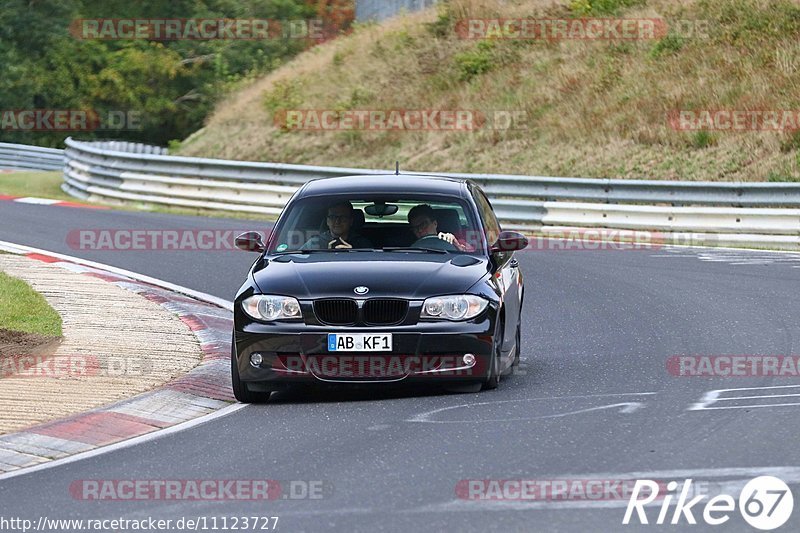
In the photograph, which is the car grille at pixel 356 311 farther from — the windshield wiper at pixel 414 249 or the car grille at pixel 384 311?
the windshield wiper at pixel 414 249

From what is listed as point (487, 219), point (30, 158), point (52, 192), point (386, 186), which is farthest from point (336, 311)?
point (30, 158)

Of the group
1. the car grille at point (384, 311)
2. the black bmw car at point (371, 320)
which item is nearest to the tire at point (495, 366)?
the black bmw car at point (371, 320)

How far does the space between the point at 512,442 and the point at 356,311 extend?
6.46 feet

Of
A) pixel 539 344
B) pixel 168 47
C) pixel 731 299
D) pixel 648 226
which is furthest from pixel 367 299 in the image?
pixel 168 47

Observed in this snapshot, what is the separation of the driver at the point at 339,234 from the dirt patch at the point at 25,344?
Answer: 2542 millimetres

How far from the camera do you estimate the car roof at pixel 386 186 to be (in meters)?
11.8

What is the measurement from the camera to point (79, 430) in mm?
9500

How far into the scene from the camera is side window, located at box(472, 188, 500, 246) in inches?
461

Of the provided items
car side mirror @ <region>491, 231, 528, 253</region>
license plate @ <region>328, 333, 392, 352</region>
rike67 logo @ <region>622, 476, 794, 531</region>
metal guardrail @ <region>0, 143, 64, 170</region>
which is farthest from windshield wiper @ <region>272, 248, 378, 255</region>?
metal guardrail @ <region>0, 143, 64, 170</region>

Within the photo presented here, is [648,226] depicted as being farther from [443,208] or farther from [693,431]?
[693,431]

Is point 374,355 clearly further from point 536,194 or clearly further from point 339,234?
point 536,194

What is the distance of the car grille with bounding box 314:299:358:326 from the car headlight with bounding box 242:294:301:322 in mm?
151

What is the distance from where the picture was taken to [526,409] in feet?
32.3

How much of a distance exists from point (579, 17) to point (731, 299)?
889 inches
